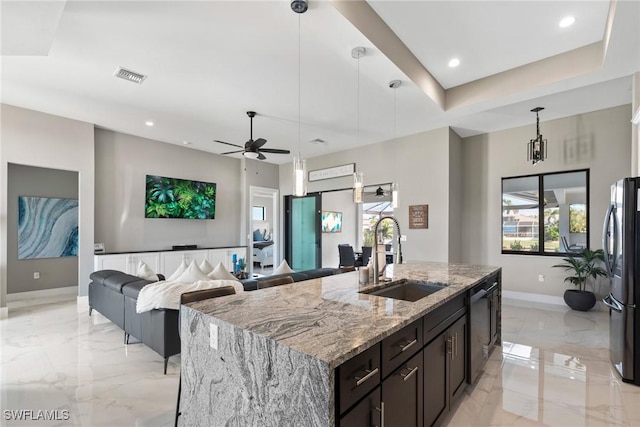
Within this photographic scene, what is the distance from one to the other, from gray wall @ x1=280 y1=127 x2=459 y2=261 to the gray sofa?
2.51m

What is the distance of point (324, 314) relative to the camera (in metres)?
1.62

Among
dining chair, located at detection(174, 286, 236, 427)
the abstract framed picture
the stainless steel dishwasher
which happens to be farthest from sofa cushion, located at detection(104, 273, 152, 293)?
the abstract framed picture

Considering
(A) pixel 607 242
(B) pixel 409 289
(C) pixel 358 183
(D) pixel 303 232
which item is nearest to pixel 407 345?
(B) pixel 409 289

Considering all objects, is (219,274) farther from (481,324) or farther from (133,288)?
(481,324)

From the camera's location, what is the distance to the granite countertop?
122cm

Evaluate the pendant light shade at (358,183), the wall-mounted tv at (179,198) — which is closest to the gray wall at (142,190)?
the wall-mounted tv at (179,198)

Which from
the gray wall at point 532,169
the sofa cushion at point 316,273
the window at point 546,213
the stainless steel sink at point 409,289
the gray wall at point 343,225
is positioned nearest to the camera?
the stainless steel sink at point 409,289

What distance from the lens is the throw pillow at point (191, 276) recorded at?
3.24m

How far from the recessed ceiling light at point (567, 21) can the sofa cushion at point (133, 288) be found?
4.90 meters

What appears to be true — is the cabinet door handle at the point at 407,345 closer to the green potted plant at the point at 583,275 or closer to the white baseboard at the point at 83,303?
the green potted plant at the point at 583,275

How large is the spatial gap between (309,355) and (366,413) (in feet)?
1.29

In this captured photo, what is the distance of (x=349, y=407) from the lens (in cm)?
115

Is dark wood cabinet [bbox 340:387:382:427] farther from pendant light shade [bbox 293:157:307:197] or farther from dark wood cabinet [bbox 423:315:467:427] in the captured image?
pendant light shade [bbox 293:157:307:197]

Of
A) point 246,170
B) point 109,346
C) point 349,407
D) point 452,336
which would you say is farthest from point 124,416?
point 246,170
